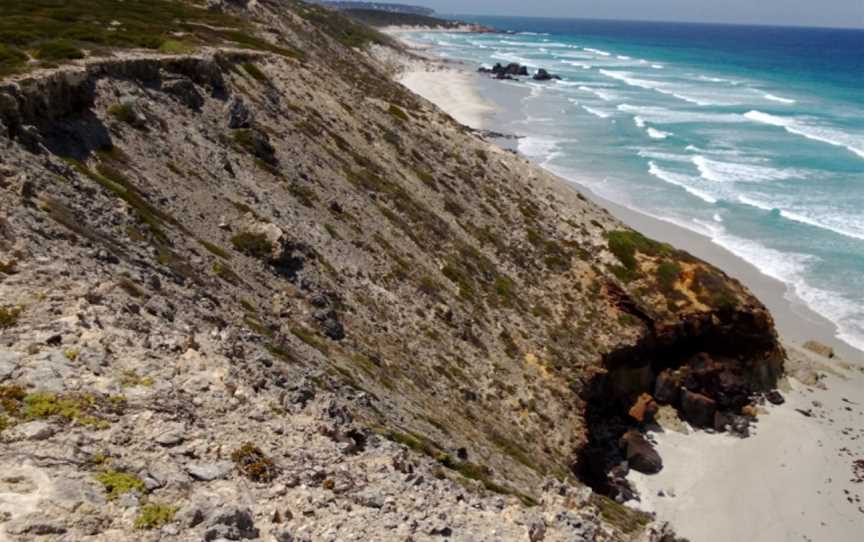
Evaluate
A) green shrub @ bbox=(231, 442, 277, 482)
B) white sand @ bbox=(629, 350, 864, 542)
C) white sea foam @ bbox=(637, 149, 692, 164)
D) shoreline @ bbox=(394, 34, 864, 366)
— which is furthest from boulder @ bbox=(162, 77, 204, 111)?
white sea foam @ bbox=(637, 149, 692, 164)

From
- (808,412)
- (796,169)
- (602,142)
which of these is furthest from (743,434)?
(602,142)

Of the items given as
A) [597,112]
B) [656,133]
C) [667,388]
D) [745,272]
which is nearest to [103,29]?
[667,388]

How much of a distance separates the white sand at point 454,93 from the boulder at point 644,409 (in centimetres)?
6800

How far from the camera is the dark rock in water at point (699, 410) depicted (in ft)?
113

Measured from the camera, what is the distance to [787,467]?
31.8 metres

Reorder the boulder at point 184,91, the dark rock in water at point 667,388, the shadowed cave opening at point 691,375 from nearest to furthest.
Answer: the boulder at point 184,91, the shadowed cave opening at point 691,375, the dark rock in water at point 667,388

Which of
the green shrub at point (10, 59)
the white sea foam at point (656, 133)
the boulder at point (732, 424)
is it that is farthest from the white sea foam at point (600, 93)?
the green shrub at point (10, 59)

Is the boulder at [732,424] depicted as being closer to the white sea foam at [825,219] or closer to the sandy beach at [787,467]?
the sandy beach at [787,467]

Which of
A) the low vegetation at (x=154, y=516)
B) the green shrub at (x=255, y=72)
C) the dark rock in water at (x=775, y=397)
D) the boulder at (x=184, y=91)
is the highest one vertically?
the green shrub at (x=255, y=72)

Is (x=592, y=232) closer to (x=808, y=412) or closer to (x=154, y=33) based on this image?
(x=808, y=412)

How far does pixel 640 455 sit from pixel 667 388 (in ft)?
18.8

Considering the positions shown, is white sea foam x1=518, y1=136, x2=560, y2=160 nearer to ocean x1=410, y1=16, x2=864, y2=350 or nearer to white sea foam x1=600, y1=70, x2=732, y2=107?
ocean x1=410, y1=16, x2=864, y2=350

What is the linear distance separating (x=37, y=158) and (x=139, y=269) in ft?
18.2

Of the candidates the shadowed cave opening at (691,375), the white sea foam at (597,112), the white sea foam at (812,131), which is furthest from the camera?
the white sea foam at (597,112)
